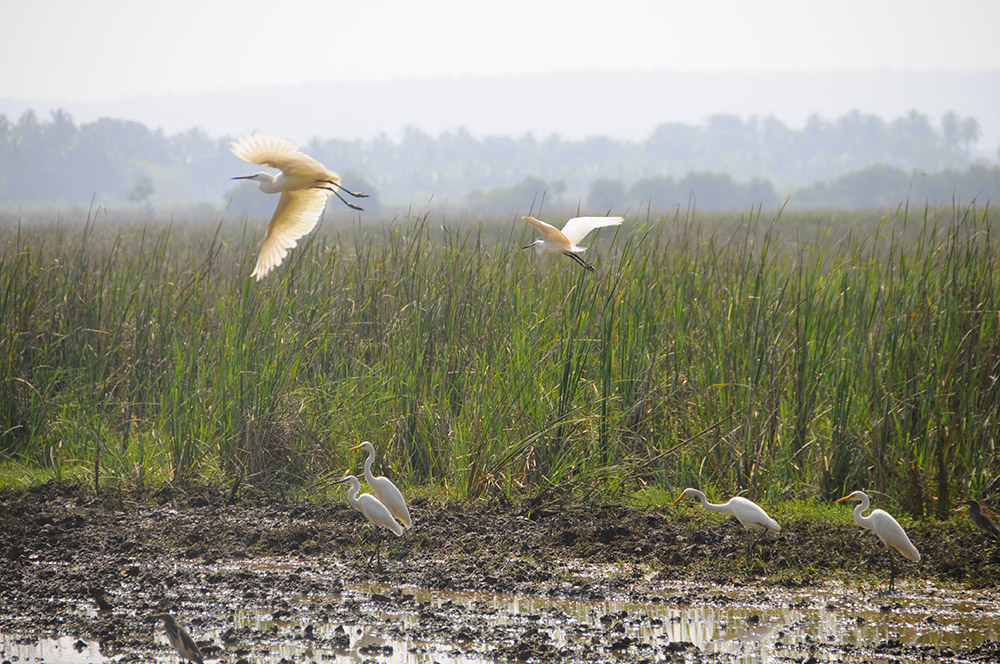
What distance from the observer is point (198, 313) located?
5.90m

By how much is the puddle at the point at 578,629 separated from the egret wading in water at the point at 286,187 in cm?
177

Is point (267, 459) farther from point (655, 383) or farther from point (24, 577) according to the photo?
point (655, 383)

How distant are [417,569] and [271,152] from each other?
2079 mm

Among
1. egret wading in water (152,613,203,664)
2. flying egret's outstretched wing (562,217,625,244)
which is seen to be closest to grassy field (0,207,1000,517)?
flying egret's outstretched wing (562,217,625,244)

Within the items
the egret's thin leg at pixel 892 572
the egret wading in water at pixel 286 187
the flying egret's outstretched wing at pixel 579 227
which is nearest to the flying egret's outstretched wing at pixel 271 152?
the egret wading in water at pixel 286 187

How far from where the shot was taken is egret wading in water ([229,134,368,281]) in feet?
14.3

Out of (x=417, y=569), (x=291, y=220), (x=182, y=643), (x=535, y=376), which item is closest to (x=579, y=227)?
(x=535, y=376)

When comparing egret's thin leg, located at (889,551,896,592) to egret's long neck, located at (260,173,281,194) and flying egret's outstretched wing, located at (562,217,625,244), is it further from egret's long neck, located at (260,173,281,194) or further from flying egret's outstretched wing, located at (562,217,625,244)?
egret's long neck, located at (260,173,281,194)

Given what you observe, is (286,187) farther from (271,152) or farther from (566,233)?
(566,233)

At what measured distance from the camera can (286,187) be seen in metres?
4.69

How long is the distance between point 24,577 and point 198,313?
7.69 ft

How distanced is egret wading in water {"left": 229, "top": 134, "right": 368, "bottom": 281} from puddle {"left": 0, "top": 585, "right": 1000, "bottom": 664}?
1766 millimetres

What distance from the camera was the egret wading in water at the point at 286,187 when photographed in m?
4.35

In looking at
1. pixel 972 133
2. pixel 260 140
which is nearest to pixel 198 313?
pixel 260 140
